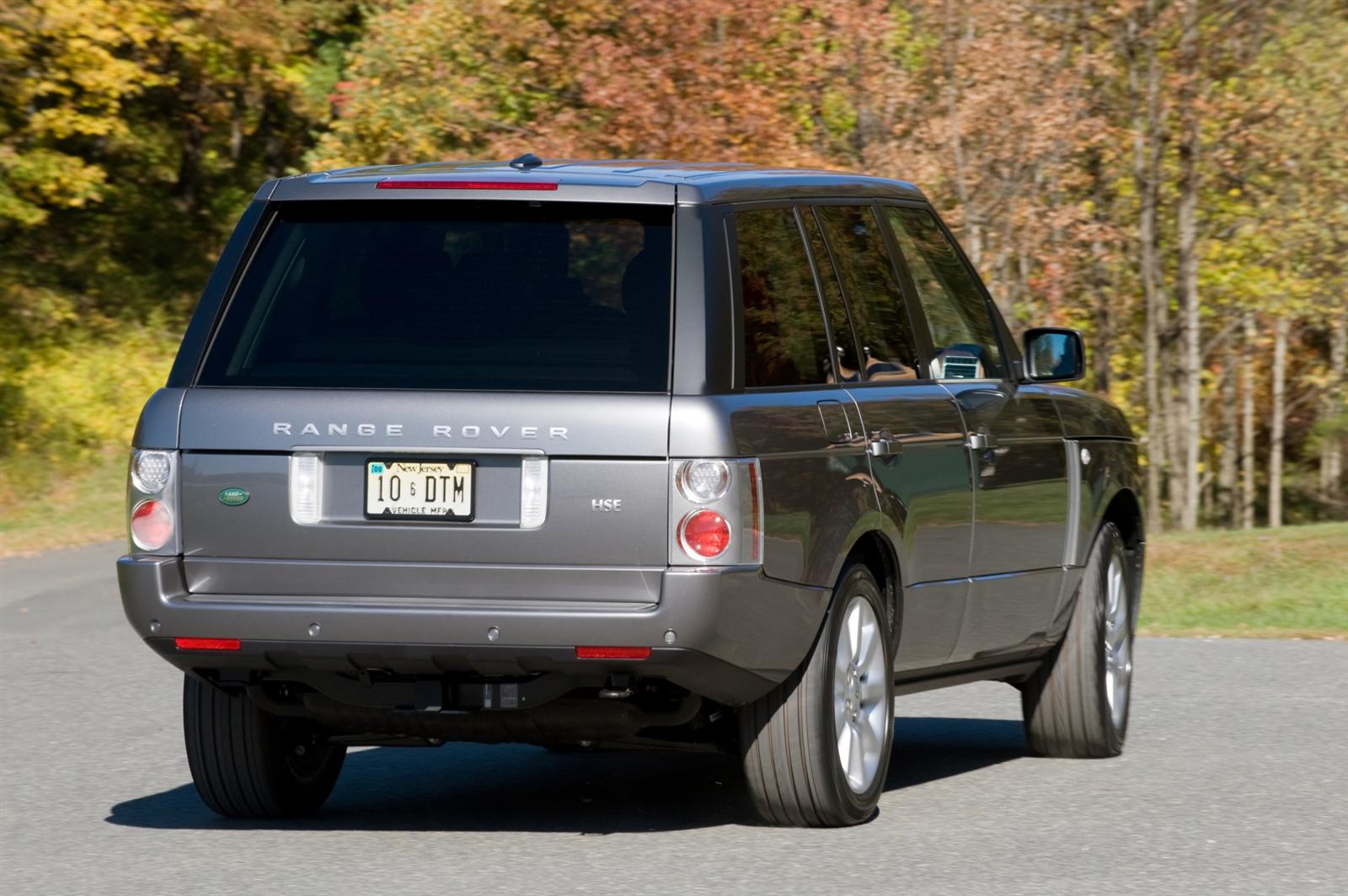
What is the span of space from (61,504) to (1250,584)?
1200 cm

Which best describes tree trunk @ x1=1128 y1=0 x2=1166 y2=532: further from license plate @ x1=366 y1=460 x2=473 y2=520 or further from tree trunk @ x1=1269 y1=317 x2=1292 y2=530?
license plate @ x1=366 y1=460 x2=473 y2=520

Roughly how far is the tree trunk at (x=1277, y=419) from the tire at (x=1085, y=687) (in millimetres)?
17468

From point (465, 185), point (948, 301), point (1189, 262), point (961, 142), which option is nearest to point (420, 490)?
point (465, 185)

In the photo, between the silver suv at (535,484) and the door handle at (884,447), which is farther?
the door handle at (884,447)

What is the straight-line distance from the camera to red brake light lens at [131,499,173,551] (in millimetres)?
6652

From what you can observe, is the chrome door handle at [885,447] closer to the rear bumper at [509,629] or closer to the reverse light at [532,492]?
the rear bumper at [509,629]

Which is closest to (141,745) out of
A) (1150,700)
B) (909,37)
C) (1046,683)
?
(1046,683)

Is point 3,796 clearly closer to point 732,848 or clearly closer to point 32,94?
point 732,848

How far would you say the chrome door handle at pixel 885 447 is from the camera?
7.13 m

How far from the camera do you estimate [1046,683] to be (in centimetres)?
880

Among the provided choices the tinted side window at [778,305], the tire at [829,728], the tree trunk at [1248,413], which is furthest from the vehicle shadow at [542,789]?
the tree trunk at [1248,413]

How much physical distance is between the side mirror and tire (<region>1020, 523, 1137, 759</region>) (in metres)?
0.78

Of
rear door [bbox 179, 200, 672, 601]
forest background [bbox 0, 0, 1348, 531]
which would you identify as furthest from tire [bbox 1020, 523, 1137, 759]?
forest background [bbox 0, 0, 1348, 531]

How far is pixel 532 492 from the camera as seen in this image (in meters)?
6.35
